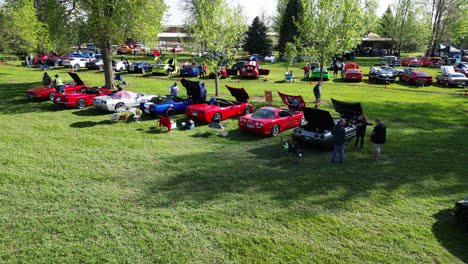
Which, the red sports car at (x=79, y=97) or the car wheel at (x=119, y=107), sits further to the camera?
the red sports car at (x=79, y=97)

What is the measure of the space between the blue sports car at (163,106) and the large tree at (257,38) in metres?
44.5

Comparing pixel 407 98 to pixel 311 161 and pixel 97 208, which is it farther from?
pixel 97 208

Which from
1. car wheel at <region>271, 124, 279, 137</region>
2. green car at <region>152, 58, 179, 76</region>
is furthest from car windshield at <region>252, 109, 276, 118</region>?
green car at <region>152, 58, 179, 76</region>

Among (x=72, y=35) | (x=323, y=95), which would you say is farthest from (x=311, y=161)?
(x=72, y=35)

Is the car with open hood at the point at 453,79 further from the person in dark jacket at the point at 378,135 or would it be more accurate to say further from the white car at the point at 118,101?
the white car at the point at 118,101

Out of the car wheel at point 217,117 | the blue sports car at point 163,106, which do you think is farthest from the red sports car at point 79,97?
the car wheel at point 217,117

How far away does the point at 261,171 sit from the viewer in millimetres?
9398

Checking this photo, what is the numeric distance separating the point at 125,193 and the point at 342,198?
6.03 meters

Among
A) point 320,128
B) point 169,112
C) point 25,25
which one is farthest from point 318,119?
point 25,25

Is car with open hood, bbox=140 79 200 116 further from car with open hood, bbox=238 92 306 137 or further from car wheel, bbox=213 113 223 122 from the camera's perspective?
car with open hood, bbox=238 92 306 137

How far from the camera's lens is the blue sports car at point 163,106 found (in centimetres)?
1505

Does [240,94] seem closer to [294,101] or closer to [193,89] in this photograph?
[193,89]

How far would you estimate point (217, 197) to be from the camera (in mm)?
7609

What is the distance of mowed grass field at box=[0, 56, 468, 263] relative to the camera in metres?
5.69
